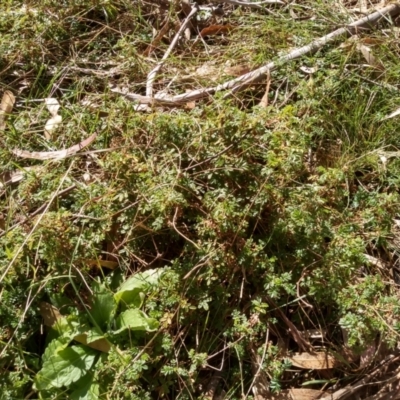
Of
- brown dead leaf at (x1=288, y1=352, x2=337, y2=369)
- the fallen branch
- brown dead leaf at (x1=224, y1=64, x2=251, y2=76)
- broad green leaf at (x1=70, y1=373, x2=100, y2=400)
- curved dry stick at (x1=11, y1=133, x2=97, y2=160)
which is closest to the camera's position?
broad green leaf at (x1=70, y1=373, x2=100, y2=400)

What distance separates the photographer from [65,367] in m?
2.25

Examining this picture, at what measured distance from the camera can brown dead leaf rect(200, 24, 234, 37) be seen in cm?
311

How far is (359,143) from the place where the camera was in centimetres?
268

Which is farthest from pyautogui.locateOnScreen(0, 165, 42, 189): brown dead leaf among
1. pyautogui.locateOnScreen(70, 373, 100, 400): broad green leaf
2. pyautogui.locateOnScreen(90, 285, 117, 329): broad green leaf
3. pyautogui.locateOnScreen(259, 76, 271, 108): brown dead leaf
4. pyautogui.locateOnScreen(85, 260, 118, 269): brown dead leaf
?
pyautogui.locateOnScreen(259, 76, 271, 108): brown dead leaf

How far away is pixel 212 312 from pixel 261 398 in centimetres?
34

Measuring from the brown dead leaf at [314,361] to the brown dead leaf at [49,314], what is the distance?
2.85ft

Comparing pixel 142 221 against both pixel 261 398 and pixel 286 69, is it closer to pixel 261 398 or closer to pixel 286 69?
pixel 261 398

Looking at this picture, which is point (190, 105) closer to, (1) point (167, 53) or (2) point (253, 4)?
(1) point (167, 53)

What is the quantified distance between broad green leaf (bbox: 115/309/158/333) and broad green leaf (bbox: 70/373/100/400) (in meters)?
0.20

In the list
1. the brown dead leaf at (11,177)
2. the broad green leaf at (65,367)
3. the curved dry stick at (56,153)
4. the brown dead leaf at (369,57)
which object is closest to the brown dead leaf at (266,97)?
the brown dead leaf at (369,57)

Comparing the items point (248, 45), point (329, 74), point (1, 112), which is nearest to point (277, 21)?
point (248, 45)

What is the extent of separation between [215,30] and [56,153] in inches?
40.3

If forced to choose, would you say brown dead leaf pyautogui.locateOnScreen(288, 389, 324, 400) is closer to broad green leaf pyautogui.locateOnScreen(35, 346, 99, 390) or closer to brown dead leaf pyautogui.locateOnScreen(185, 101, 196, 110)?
broad green leaf pyautogui.locateOnScreen(35, 346, 99, 390)

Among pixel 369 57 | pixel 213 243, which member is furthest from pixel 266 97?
pixel 213 243
